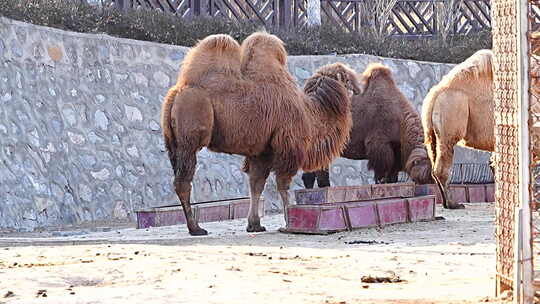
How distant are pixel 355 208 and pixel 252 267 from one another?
386 cm

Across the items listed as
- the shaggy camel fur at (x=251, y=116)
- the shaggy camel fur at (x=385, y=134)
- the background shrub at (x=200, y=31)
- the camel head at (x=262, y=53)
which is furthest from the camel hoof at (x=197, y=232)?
the background shrub at (x=200, y=31)

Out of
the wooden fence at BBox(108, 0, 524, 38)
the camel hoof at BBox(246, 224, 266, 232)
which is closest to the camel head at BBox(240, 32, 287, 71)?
the camel hoof at BBox(246, 224, 266, 232)

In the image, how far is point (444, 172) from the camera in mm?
14180

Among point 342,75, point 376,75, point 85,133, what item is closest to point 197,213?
point 342,75

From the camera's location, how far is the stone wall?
1434cm

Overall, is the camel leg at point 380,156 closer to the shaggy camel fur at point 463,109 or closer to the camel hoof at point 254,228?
the shaggy camel fur at point 463,109

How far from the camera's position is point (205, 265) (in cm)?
804

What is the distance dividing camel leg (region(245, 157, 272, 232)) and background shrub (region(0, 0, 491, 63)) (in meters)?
5.58

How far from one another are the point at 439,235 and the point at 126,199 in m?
→ 5.76

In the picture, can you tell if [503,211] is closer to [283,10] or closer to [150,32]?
[150,32]

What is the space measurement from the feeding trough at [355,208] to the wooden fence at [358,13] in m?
8.67

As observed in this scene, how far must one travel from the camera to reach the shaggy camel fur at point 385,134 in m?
15.0

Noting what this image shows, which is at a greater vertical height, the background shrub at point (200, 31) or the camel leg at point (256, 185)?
the background shrub at point (200, 31)

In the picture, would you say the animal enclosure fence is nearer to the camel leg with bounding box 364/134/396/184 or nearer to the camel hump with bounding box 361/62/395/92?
the camel leg with bounding box 364/134/396/184
